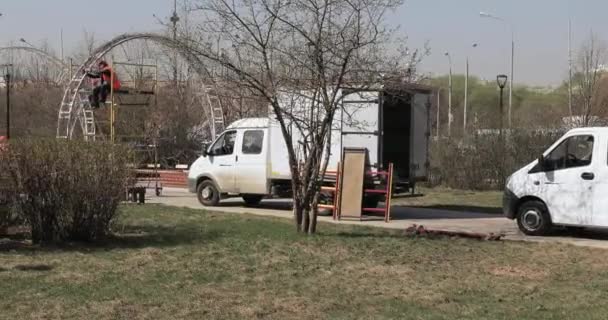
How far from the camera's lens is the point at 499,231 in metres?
14.1

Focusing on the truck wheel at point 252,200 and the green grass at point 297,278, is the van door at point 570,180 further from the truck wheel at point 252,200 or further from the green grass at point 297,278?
the truck wheel at point 252,200

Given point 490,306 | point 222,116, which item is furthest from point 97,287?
point 222,116

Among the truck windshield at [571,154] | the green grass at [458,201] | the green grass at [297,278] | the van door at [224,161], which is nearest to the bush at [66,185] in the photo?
the green grass at [297,278]

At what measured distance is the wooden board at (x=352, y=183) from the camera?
Answer: 52.4ft

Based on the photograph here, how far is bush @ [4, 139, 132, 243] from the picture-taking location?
391 inches

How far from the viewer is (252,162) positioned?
18125mm

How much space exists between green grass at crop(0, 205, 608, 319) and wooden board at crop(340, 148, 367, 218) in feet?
12.0

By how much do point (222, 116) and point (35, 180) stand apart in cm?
1999

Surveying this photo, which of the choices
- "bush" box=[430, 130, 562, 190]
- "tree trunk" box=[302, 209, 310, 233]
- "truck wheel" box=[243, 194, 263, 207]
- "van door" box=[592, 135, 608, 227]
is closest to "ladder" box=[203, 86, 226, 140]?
"bush" box=[430, 130, 562, 190]

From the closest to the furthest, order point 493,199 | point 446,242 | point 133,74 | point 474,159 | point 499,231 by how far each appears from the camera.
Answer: point 446,242 → point 499,231 → point 493,199 → point 474,159 → point 133,74

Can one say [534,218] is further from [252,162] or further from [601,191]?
[252,162]

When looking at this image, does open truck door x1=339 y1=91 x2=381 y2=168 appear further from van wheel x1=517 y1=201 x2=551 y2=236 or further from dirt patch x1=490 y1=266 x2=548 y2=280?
dirt patch x1=490 y1=266 x2=548 y2=280

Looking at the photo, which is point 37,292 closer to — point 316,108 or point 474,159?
point 316,108

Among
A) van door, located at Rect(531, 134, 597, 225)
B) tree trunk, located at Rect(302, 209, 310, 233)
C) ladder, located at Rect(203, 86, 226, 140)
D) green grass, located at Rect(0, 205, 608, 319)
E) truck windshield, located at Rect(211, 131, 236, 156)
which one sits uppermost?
ladder, located at Rect(203, 86, 226, 140)
